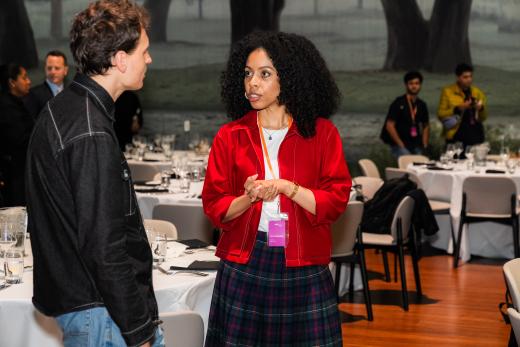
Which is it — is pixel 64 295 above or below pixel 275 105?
below

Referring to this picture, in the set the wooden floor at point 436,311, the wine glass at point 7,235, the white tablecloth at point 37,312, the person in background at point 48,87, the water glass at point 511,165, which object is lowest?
the wooden floor at point 436,311

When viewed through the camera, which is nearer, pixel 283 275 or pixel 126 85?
pixel 126 85

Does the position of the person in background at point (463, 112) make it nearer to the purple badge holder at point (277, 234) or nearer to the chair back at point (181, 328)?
the purple badge holder at point (277, 234)

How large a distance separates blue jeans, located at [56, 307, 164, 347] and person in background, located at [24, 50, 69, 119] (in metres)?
6.20

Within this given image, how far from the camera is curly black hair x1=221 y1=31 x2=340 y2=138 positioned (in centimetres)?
334

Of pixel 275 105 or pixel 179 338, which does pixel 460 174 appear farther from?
pixel 179 338

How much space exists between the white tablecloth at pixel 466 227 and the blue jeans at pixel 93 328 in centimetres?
660

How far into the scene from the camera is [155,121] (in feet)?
43.8

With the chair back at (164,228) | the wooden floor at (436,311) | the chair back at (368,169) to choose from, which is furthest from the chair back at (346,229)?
the chair back at (368,169)

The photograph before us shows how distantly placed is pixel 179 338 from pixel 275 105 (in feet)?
3.15

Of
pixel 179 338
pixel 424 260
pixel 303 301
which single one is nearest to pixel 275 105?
pixel 303 301

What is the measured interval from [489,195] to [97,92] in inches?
244

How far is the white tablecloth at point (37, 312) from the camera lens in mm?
3424

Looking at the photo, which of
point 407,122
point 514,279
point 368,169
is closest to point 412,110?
point 407,122
